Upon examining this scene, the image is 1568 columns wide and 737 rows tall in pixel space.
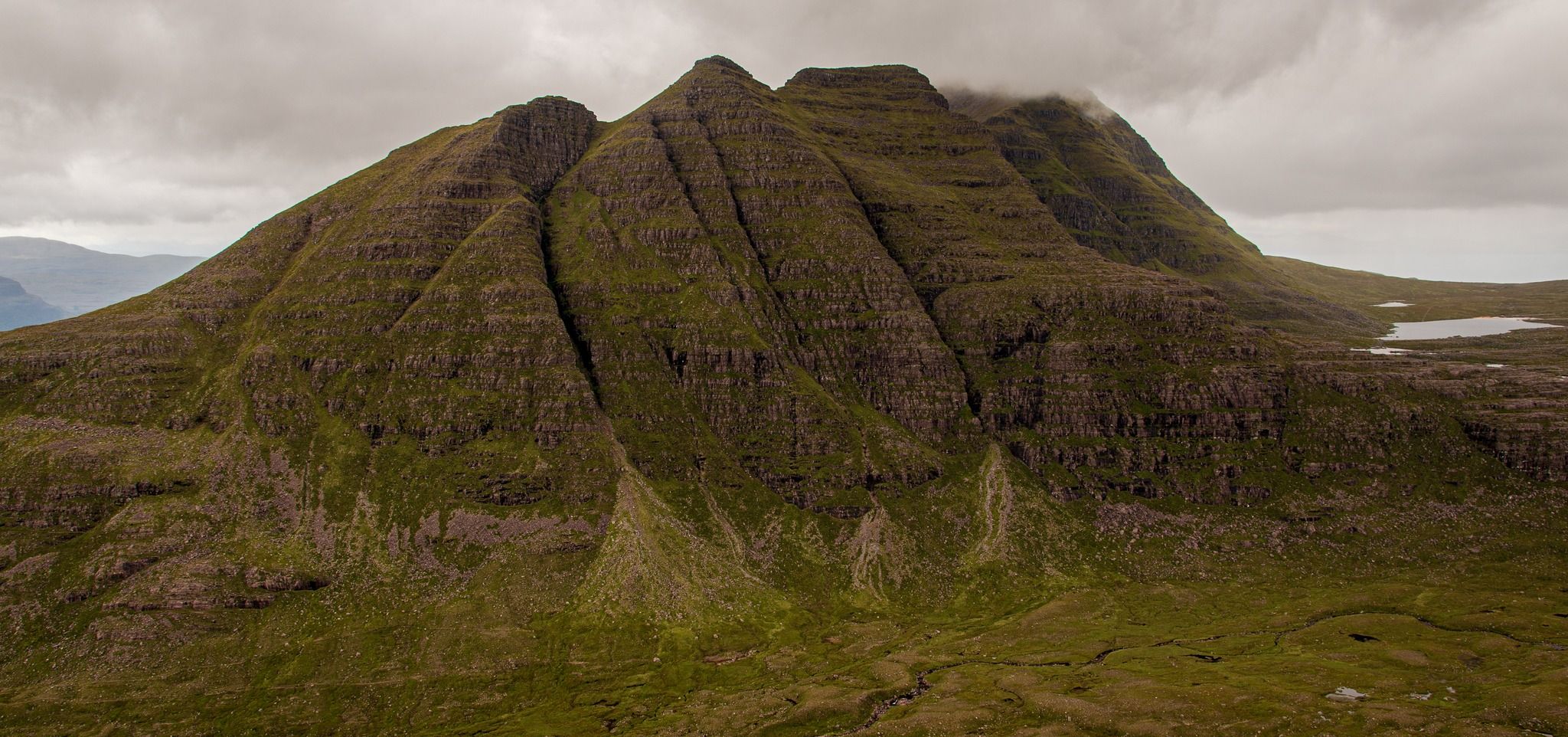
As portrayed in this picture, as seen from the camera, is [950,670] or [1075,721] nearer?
[1075,721]

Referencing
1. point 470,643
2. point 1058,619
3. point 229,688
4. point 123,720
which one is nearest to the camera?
point 123,720

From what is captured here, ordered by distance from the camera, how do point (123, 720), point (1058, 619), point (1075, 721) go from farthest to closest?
point (1058, 619), point (123, 720), point (1075, 721)

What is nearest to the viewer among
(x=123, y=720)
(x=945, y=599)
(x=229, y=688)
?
(x=123, y=720)

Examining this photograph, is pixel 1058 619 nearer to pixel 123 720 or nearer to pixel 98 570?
pixel 123 720

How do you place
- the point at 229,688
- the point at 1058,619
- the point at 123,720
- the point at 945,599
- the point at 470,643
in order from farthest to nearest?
1. the point at 945,599
2. the point at 1058,619
3. the point at 470,643
4. the point at 229,688
5. the point at 123,720

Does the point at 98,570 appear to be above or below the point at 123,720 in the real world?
above

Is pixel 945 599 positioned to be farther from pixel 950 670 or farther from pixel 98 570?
pixel 98 570

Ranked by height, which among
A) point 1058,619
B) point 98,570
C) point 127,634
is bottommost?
point 1058,619

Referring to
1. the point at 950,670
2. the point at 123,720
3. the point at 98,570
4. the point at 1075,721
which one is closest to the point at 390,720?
the point at 123,720

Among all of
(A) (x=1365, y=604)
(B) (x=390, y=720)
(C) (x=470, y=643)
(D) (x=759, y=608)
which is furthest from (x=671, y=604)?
(A) (x=1365, y=604)
